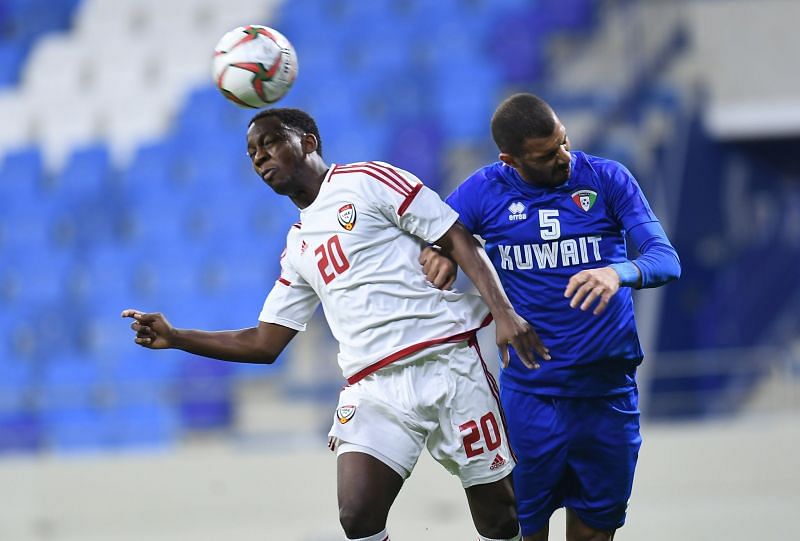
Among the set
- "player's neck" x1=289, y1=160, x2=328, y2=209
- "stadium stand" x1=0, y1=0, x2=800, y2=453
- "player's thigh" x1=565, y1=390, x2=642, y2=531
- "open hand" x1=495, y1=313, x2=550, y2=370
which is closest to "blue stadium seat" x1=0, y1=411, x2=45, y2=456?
"stadium stand" x1=0, y1=0, x2=800, y2=453

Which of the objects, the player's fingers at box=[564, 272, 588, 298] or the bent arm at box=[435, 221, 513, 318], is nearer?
the player's fingers at box=[564, 272, 588, 298]

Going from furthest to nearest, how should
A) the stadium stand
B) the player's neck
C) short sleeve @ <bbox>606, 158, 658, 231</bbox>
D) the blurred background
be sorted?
1. the stadium stand
2. the blurred background
3. the player's neck
4. short sleeve @ <bbox>606, 158, 658, 231</bbox>

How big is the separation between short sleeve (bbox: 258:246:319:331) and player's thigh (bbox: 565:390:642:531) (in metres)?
1.02

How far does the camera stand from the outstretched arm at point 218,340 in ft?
12.8

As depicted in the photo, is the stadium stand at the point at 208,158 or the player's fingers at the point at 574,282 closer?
the player's fingers at the point at 574,282

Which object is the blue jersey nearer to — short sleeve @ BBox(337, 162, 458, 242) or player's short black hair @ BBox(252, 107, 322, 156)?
short sleeve @ BBox(337, 162, 458, 242)

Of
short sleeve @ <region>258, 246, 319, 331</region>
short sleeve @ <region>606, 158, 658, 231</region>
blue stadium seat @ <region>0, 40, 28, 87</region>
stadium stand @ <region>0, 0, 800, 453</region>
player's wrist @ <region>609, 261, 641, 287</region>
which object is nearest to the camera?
player's wrist @ <region>609, 261, 641, 287</region>

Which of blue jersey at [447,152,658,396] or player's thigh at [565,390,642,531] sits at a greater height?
blue jersey at [447,152,658,396]

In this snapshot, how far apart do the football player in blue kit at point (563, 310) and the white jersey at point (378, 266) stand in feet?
0.33

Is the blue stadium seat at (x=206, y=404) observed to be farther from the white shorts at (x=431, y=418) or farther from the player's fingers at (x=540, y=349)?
the player's fingers at (x=540, y=349)

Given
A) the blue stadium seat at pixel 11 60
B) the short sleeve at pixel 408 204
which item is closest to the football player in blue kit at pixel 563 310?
the short sleeve at pixel 408 204

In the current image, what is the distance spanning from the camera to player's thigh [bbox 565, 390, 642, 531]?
153 inches

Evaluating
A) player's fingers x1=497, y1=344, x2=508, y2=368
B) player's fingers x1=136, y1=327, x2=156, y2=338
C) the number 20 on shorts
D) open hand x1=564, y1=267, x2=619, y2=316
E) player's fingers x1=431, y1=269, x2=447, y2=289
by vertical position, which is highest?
player's fingers x1=431, y1=269, x2=447, y2=289

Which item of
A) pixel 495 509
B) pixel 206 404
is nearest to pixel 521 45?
pixel 206 404
